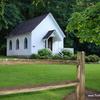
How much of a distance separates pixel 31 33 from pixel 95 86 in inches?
1160

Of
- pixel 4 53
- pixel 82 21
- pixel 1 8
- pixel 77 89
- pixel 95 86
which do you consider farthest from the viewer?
pixel 4 53

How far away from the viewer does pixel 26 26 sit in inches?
1893

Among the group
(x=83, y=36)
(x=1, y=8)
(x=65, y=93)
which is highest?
(x=1, y=8)

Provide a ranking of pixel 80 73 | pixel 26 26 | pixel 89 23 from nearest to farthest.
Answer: pixel 80 73 < pixel 89 23 < pixel 26 26

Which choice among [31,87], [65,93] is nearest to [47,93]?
[65,93]

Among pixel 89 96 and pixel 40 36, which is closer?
pixel 89 96

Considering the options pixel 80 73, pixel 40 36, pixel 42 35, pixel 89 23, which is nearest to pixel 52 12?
pixel 42 35

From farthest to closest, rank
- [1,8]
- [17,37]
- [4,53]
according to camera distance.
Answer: [4,53]
[17,37]
[1,8]

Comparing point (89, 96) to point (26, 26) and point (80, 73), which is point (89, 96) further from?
point (26, 26)

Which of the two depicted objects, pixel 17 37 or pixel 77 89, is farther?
pixel 17 37

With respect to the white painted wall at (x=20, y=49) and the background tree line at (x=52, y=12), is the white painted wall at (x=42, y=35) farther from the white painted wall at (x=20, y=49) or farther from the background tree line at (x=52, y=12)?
the background tree line at (x=52, y=12)

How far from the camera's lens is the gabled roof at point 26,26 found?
45400 millimetres

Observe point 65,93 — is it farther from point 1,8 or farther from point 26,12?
point 26,12

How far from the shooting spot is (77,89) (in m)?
9.73
